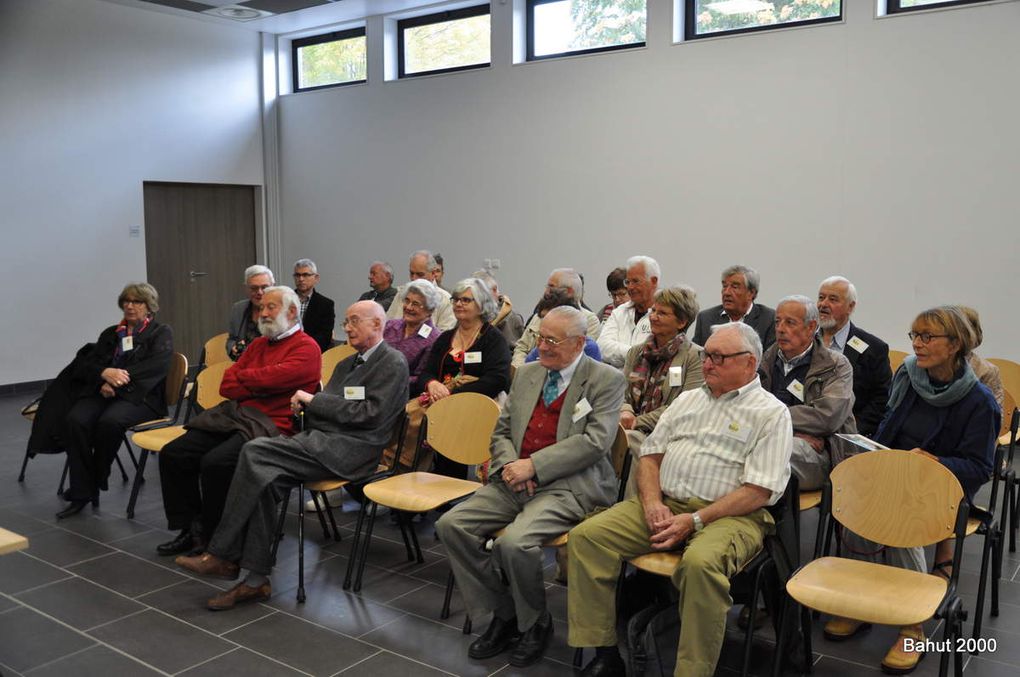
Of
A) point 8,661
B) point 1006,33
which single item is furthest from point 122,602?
point 1006,33

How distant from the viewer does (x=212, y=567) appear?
4027 millimetres

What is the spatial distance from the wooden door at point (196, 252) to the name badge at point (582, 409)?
23.9ft

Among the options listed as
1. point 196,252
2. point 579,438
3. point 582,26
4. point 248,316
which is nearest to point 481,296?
point 579,438

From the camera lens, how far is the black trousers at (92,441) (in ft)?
16.3

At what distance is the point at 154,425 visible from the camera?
493cm

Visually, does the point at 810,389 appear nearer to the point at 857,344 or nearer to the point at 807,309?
the point at 807,309

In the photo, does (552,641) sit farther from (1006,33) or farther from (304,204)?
(304,204)

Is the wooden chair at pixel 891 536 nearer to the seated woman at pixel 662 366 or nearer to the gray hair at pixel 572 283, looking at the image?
the seated woman at pixel 662 366

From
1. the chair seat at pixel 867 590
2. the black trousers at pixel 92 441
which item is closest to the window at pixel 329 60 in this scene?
the black trousers at pixel 92 441

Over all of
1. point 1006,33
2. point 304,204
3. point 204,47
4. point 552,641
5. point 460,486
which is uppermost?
point 204,47

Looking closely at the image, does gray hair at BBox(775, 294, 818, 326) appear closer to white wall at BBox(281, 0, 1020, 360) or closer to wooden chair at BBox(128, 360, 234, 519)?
wooden chair at BBox(128, 360, 234, 519)

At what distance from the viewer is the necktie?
359cm

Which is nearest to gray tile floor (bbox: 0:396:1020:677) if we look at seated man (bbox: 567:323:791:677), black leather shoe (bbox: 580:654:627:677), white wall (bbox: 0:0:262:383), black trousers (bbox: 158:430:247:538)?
black leather shoe (bbox: 580:654:627:677)

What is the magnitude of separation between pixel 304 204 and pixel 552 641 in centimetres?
792
